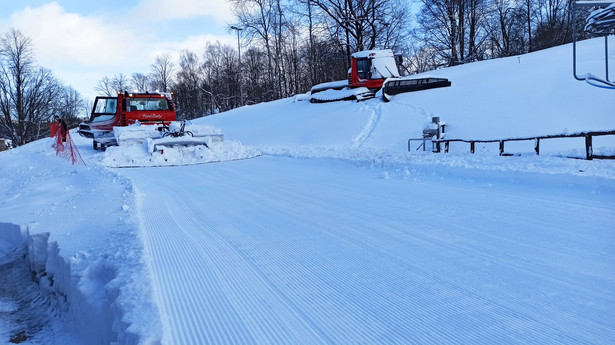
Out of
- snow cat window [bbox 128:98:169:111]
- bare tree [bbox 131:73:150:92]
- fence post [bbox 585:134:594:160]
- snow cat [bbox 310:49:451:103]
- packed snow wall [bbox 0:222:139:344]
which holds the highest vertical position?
bare tree [bbox 131:73:150:92]

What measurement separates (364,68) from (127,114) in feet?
45.9

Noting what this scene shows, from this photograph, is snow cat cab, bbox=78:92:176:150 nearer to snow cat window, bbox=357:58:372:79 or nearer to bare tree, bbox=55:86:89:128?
snow cat window, bbox=357:58:372:79

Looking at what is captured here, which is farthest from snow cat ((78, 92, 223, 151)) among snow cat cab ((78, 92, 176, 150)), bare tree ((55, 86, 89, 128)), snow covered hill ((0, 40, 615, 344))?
bare tree ((55, 86, 89, 128))

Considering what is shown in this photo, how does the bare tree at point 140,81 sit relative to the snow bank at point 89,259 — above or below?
above

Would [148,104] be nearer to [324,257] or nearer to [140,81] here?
[324,257]

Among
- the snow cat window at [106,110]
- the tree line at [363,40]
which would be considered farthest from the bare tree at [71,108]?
the snow cat window at [106,110]

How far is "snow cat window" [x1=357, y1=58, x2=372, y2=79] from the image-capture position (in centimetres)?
2328

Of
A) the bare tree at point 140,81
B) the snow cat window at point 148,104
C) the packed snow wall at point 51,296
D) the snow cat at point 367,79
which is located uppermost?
the bare tree at point 140,81

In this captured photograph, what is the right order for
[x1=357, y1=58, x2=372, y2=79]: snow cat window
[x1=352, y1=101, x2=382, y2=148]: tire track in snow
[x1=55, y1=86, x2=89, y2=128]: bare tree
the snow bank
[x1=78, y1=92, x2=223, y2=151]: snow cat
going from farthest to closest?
[x1=55, y1=86, x2=89, y2=128]: bare tree, [x1=357, y1=58, x2=372, y2=79]: snow cat window, [x1=352, y1=101, x2=382, y2=148]: tire track in snow, [x1=78, y1=92, x2=223, y2=151]: snow cat, the snow bank

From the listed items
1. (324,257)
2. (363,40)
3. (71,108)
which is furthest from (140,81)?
(324,257)

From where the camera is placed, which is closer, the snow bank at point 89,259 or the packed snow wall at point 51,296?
the snow bank at point 89,259

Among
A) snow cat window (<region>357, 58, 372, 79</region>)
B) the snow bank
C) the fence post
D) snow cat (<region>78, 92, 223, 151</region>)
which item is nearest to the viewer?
the snow bank

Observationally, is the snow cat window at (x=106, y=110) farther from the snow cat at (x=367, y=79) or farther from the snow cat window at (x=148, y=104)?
the snow cat at (x=367, y=79)

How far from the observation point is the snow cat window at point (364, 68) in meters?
23.3
